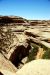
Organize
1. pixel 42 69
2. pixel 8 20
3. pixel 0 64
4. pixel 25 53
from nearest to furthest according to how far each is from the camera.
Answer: pixel 42 69 < pixel 0 64 < pixel 25 53 < pixel 8 20

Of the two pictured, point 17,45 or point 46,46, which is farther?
point 17,45

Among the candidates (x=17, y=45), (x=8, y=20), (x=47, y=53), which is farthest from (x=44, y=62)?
(x=8, y=20)

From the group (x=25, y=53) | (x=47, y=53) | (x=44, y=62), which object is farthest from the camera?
(x=25, y=53)

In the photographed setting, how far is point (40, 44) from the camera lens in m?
21.3

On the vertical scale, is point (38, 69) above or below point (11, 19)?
above

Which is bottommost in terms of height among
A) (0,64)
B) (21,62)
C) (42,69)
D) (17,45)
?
(21,62)

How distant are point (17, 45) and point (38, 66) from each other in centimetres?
1418

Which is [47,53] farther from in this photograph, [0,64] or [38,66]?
[38,66]

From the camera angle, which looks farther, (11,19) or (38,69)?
(11,19)

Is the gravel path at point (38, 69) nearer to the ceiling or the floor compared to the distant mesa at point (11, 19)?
nearer to the ceiling

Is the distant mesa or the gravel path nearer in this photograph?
the gravel path

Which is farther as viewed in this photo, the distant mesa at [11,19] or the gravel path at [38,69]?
the distant mesa at [11,19]

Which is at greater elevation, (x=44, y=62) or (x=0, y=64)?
(x=44, y=62)

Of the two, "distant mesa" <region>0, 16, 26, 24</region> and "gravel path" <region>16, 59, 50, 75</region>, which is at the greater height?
"gravel path" <region>16, 59, 50, 75</region>
